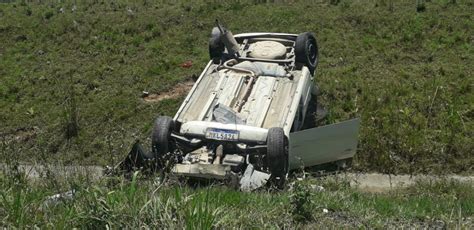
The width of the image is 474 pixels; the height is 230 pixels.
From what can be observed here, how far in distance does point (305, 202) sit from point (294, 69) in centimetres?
517

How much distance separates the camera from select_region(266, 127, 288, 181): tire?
7.70 meters

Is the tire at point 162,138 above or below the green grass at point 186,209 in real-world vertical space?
below

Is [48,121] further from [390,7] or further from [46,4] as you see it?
[390,7]

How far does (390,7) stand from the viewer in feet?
48.1

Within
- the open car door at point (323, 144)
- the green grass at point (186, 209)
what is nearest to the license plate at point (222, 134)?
the open car door at point (323, 144)

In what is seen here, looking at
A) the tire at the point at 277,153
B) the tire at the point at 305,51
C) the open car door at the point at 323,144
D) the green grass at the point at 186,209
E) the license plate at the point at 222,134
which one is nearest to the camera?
the green grass at the point at 186,209

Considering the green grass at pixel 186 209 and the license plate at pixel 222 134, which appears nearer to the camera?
the green grass at pixel 186 209

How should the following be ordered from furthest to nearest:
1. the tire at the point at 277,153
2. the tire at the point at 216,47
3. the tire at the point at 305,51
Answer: the tire at the point at 216,47, the tire at the point at 305,51, the tire at the point at 277,153

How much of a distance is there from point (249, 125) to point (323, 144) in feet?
3.64

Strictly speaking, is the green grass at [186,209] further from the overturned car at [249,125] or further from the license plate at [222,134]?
the license plate at [222,134]

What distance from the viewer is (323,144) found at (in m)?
8.62

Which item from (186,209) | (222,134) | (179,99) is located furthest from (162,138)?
(186,209)

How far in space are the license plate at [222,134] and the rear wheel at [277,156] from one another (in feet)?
1.59

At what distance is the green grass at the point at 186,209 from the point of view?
4.32 meters
